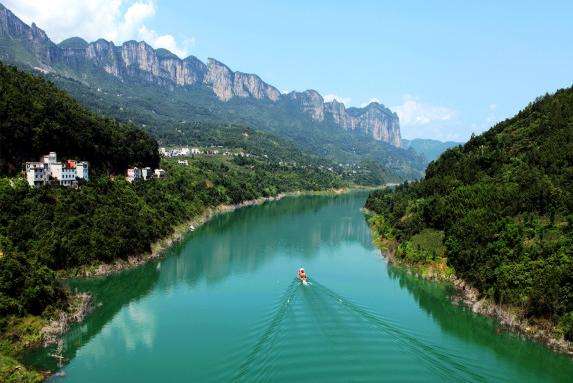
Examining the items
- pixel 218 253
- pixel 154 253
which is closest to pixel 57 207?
pixel 154 253

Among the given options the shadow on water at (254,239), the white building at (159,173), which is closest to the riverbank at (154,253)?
the shadow on water at (254,239)

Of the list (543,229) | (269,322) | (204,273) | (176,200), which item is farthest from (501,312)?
(176,200)

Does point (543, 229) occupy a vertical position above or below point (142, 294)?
above

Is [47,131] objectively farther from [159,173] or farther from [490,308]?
[490,308]

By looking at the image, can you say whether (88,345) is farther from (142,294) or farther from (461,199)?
(461,199)

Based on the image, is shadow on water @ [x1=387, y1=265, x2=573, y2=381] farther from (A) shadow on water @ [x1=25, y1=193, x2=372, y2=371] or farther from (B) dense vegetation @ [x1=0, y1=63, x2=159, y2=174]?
(B) dense vegetation @ [x1=0, y1=63, x2=159, y2=174]

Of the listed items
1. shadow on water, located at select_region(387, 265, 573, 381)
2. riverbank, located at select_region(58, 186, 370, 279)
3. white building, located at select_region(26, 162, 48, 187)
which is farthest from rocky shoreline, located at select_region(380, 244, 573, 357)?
white building, located at select_region(26, 162, 48, 187)
